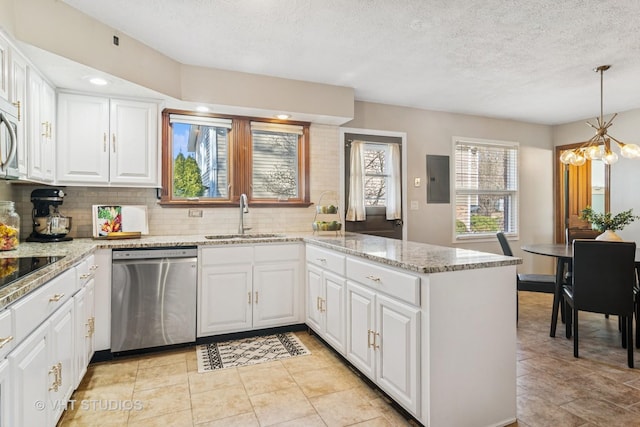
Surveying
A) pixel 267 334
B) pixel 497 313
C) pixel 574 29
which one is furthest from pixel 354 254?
A: pixel 574 29

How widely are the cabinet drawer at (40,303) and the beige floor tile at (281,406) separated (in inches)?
48.2

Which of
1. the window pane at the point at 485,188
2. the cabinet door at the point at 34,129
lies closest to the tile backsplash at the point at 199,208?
the cabinet door at the point at 34,129

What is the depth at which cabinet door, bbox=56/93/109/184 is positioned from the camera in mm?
3014

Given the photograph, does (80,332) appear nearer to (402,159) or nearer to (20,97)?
(20,97)

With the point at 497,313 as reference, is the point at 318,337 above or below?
below

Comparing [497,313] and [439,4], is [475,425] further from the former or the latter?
[439,4]

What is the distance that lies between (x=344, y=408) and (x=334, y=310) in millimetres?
765

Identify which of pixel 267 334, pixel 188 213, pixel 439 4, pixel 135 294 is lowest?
pixel 267 334

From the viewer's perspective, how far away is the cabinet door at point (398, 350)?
188 cm

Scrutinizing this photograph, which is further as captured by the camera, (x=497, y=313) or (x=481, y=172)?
(x=481, y=172)

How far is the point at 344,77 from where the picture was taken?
3.69 metres

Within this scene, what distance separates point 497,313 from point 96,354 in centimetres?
287

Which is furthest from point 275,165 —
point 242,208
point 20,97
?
point 20,97

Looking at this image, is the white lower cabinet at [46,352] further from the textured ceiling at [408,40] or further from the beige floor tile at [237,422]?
the textured ceiling at [408,40]
